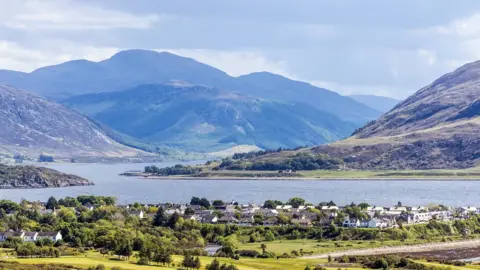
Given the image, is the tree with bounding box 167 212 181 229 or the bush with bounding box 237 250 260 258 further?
the tree with bounding box 167 212 181 229

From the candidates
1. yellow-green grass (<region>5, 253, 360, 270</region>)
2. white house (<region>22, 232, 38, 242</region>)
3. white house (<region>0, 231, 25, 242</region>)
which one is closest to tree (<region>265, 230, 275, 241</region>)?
yellow-green grass (<region>5, 253, 360, 270</region>)

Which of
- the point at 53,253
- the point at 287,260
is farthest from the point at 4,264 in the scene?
the point at 287,260

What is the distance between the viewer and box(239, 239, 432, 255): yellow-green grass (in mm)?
89000

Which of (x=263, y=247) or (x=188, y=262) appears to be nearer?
(x=188, y=262)

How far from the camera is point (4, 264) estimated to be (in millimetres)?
65500

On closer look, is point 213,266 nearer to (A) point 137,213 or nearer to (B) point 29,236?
(B) point 29,236

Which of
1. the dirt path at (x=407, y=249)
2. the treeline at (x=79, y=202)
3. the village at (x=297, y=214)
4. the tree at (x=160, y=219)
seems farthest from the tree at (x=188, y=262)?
the treeline at (x=79, y=202)

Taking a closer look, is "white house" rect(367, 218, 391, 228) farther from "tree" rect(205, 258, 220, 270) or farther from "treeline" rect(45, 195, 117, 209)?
"tree" rect(205, 258, 220, 270)

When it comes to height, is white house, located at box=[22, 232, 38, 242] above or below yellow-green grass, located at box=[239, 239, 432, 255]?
above

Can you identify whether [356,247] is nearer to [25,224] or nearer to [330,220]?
[330,220]

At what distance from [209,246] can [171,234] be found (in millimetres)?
4207

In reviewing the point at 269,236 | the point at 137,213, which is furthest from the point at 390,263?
the point at 137,213

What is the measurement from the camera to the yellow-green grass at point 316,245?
8900cm

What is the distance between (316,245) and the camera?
93312 mm
